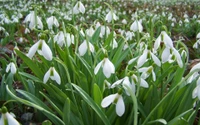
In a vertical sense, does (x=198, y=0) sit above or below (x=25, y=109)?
below

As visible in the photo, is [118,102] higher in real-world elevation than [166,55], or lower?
lower

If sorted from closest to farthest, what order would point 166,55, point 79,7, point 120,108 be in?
1. point 120,108
2. point 166,55
3. point 79,7

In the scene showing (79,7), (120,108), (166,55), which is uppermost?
(79,7)

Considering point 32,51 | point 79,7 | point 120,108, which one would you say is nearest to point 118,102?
point 120,108

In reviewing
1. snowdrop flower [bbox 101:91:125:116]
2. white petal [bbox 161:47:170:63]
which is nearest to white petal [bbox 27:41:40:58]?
snowdrop flower [bbox 101:91:125:116]

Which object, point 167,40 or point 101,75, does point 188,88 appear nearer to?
point 167,40

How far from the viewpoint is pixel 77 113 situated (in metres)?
1.67

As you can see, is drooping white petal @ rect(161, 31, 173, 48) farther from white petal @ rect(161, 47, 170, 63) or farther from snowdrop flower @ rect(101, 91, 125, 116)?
snowdrop flower @ rect(101, 91, 125, 116)

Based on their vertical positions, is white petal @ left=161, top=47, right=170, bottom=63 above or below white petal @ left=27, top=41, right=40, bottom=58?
below

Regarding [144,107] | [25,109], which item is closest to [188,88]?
[144,107]

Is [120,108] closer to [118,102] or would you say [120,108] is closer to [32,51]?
[118,102]

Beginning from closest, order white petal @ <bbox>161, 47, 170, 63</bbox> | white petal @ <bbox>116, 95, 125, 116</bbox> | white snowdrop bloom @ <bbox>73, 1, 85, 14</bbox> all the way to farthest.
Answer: white petal @ <bbox>116, 95, 125, 116</bbox> < white petal @ <bbox>161, 47, 170, 63</bbox> < white snowdrop bloom @ <bbox>73, 1, 85, 14</bbox>

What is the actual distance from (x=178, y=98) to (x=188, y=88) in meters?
0.13

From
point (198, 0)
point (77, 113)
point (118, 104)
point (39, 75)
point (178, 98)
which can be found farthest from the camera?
point (198, 0)
